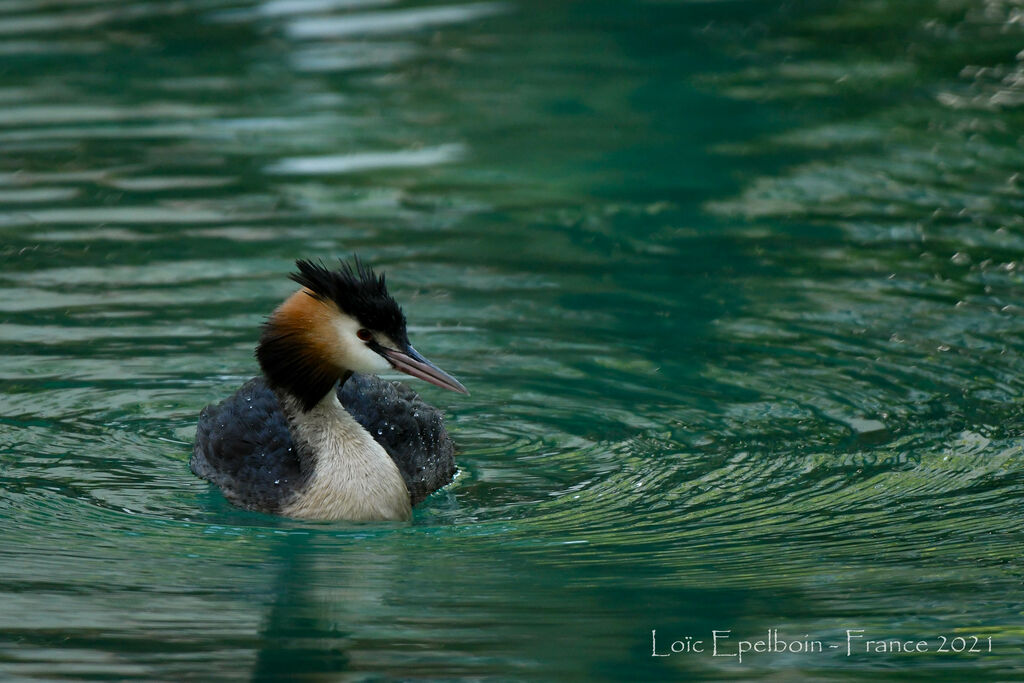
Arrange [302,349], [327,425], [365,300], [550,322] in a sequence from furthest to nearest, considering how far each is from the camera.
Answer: [550,322], [327,425], [302,349], [365,300]

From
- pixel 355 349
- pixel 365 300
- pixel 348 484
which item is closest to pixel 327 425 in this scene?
pixel 348 484

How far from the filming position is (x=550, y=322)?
36.9ft

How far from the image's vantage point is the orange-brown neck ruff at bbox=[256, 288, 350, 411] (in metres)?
8.51

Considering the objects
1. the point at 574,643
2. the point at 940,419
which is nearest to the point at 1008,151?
the point at 940,419

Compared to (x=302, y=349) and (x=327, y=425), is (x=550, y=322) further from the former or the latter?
(x=302, y=349)

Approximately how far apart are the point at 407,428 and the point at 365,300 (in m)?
1.15

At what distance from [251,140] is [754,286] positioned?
222 inches

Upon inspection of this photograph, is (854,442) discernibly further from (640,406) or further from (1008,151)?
(1008,151)

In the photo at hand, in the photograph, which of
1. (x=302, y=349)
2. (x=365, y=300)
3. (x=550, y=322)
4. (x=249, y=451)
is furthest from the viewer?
(x=550, y=322)

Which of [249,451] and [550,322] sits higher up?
[550,322]

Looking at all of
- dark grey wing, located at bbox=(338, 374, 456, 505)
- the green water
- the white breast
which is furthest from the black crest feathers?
the green water

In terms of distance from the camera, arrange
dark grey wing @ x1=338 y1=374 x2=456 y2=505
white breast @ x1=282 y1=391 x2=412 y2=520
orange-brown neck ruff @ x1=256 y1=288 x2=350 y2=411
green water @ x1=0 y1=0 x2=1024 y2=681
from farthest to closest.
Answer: dark grey wing @ x1=338 y1=374 x2=456 y2=505
white breast @ x1=282 y1=391 x2=412 y2=520
orange-brown neck ruff @ x1=256 y1=288 x2=350 y2=411
green water @ x1=0 y1=0 x2=1024 y2=681

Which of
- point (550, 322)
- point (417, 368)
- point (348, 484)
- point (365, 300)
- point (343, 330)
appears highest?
point (365, 300)

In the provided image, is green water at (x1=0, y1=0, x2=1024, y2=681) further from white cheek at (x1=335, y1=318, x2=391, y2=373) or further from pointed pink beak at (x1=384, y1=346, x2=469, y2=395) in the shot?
white cheek at (x1=335, y1=318, x2=391, y2=373)
